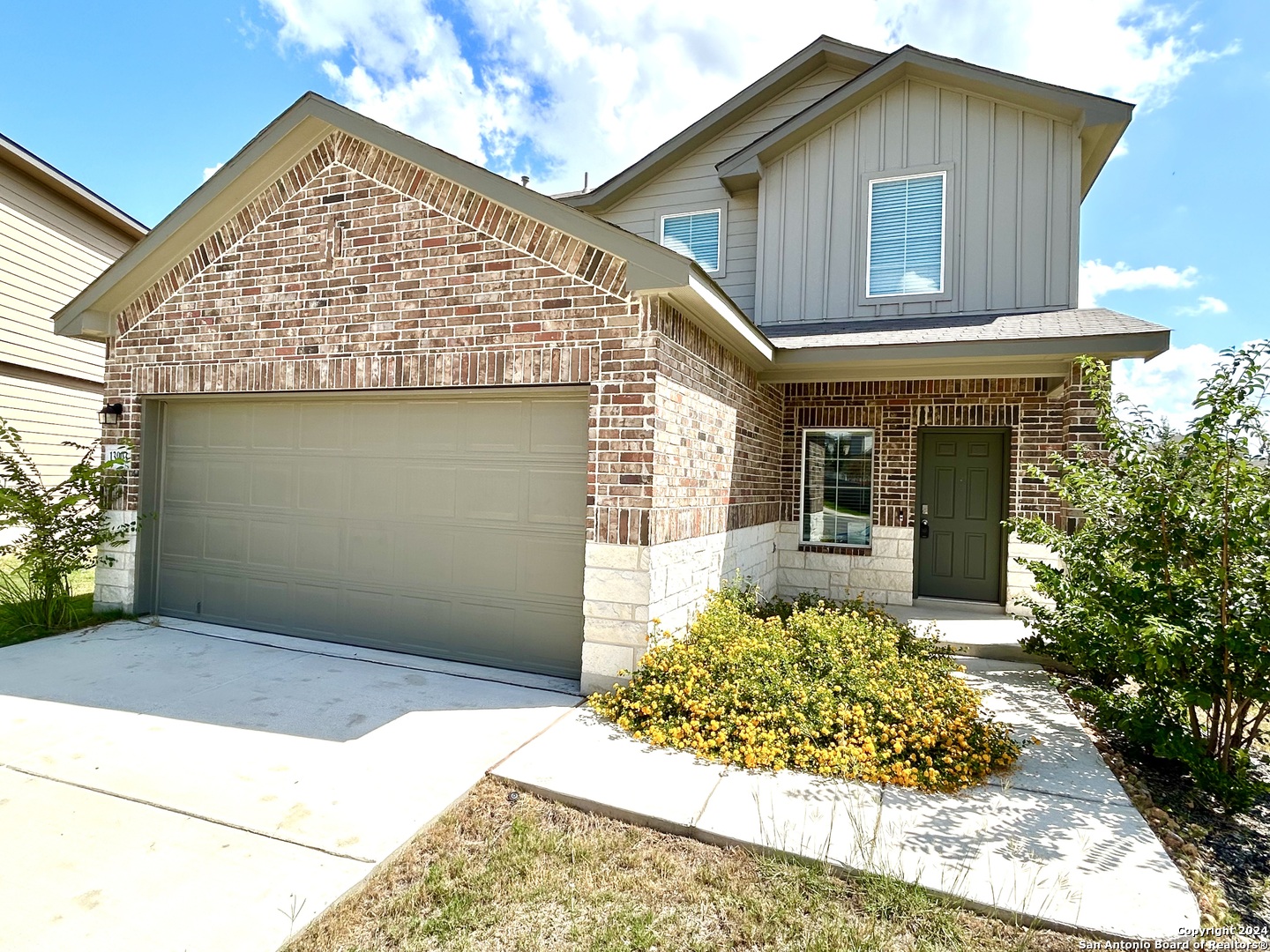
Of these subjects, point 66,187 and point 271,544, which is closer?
point 271,544

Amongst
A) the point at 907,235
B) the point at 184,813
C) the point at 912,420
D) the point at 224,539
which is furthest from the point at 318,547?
the point at 907,235

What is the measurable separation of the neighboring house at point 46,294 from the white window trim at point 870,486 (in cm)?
1148

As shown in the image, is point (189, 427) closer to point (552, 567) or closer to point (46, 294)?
point (552, 567)

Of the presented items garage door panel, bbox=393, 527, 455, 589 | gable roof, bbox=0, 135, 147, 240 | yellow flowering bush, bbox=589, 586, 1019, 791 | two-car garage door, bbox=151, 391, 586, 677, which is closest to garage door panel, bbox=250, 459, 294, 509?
two-car garage door, bbox=151, 391, 586, 677

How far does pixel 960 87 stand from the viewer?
805 cm

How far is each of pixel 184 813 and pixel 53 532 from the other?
5169 millimetres

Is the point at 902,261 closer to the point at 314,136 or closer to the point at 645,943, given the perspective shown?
the point at 314,136

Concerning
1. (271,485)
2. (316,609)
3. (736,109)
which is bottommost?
(316,609)

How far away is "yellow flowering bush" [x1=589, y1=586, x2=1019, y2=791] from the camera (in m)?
3.89

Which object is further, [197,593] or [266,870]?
[197,593]

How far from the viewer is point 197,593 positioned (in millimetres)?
6922

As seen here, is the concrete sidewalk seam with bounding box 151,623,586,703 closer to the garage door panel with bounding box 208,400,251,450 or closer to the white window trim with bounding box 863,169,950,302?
the garage door panel with bounding box 208,400,251,450

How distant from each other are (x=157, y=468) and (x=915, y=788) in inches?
309

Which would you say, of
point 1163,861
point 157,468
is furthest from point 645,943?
point 157,468
